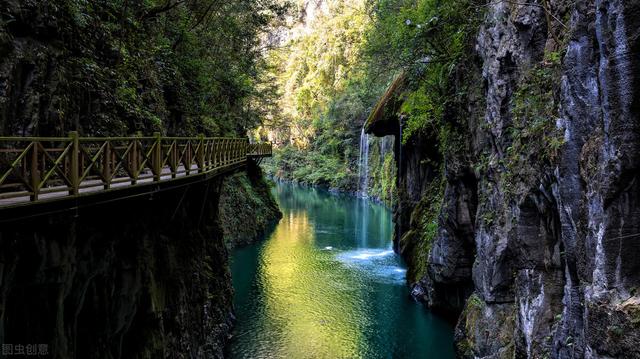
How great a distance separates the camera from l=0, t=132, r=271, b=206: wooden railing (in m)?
6.46

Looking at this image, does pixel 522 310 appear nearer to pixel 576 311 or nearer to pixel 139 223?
pixel 576 311

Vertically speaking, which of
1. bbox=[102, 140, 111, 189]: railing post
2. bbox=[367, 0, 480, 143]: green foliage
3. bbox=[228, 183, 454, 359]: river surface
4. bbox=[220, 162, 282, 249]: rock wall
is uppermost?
bbox=[367, 0, 480, 143]: green foliage

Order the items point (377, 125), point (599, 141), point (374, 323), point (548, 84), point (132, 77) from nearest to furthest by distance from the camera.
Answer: point (599, 141), point (548, 84), point (132, 77), point (374, 323), point (377, 125)

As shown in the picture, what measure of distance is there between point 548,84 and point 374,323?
1326 centimetres

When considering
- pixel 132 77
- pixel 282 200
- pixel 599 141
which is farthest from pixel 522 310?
pixel 282 200

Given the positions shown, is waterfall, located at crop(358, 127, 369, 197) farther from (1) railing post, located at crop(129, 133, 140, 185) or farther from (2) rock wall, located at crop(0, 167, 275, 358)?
(1) railing post, located at crop(129, 133, 140, 185)

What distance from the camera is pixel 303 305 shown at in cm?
2206

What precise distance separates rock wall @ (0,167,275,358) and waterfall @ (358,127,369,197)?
1852 inches

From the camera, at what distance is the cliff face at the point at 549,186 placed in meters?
7.15

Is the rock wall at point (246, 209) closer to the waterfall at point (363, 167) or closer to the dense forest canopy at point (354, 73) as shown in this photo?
the dense forest canopy at point (354, 73)

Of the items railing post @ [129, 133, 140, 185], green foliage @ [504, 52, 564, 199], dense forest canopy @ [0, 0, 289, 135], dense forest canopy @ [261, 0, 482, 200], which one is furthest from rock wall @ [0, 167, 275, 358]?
dense forest canopy @ [261, 0, 482, 200]

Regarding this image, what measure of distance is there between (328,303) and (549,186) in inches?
568

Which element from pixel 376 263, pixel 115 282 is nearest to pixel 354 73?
pixel 376 263

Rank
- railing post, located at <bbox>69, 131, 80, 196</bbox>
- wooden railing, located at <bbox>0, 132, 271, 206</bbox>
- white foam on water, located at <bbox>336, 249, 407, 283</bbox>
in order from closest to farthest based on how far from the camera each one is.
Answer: wooden railing, located at <bbox>0, 132, 271, 206</bbox> < railing post, located at <bbox>69, 131, 80, 196</bbox> < white foam on water, located at <bbox>336, 249, 407, 283</bbox>
